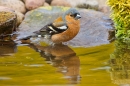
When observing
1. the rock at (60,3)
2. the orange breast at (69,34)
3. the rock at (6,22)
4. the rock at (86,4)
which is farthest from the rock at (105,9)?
the orange breast at (69,34)

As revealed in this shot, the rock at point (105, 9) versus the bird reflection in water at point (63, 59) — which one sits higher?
the rock at point (105, 9)

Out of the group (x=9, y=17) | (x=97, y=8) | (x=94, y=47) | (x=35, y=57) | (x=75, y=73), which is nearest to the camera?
(x=75, y=73)

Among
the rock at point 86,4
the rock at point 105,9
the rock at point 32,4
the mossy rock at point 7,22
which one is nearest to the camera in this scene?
the mossy rock at point 7,22

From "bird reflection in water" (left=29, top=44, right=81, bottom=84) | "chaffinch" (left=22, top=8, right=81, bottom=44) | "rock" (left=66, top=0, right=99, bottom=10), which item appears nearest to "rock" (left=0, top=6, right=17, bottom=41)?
"chaffinch" (left=22, top=8, right=81, bottom=44)

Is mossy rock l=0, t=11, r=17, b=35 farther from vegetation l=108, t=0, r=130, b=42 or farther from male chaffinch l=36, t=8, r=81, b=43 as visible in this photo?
vegetation l=108, t=0, r=130, b=42

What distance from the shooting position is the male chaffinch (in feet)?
31.3

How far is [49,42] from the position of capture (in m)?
9.77

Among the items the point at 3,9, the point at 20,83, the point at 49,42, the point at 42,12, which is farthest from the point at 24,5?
the point at 20,83

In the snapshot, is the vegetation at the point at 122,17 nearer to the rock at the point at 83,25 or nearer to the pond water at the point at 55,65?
the rock at the point at 83,25

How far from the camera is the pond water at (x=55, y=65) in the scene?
20.1 ft

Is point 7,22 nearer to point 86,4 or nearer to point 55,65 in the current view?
point 55,65

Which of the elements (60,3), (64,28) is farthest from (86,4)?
(64,28)

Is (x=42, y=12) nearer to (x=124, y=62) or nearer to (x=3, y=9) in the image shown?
(x=3, y=9)

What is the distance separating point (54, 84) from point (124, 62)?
1964 mm
